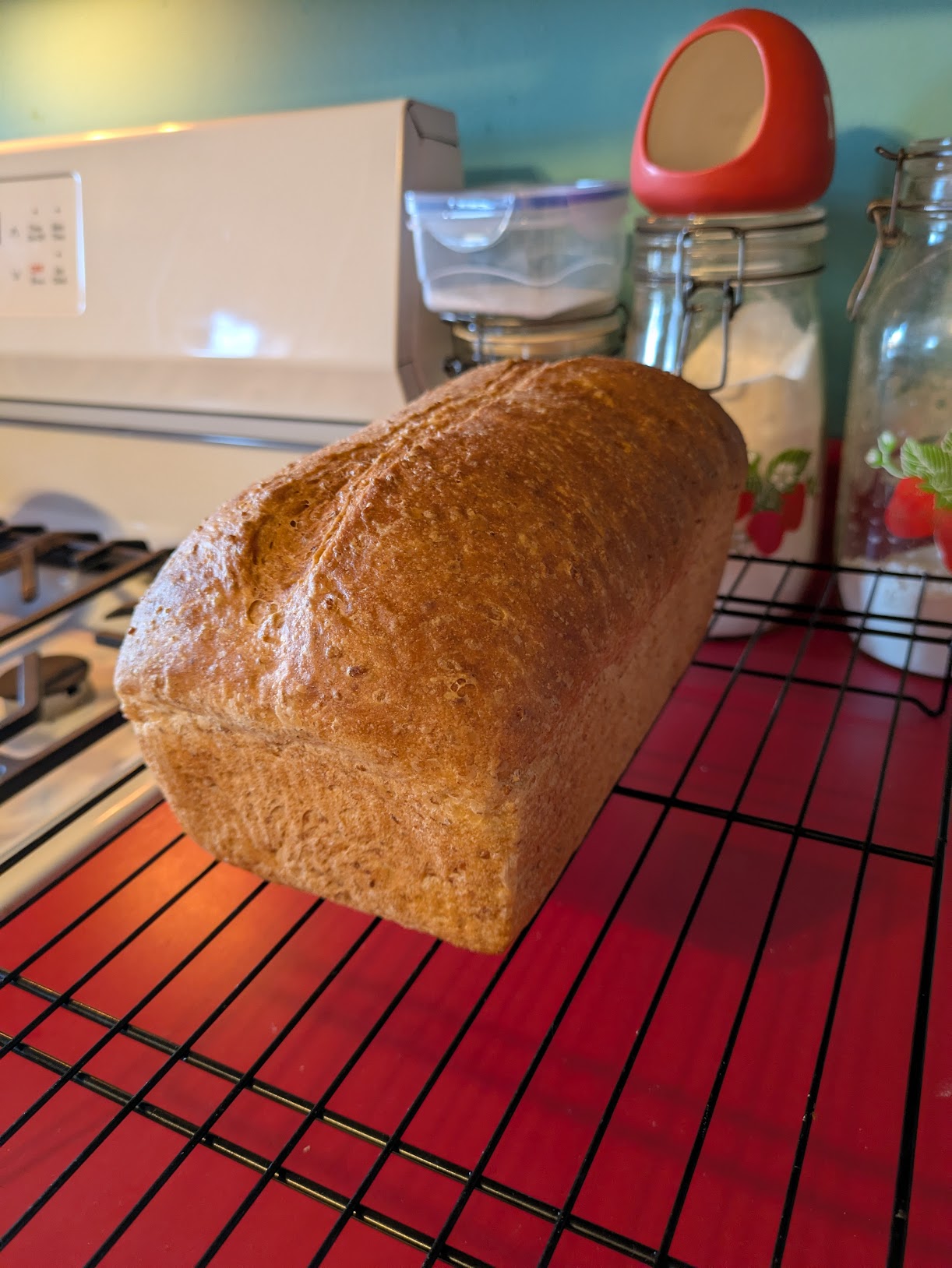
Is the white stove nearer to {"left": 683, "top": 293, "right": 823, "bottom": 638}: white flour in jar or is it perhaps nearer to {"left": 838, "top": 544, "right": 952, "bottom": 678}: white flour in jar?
{"left": 683, "top": 293, "right": 823, "bottom": 638}: white flour in jar

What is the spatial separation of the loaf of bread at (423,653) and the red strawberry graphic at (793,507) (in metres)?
0.31

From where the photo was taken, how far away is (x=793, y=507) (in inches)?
42.4

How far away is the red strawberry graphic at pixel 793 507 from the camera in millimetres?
1069

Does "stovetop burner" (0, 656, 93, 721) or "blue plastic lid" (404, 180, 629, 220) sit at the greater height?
"blue plastic lid" (404, 180, 629, 220)

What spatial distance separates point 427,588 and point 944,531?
2.10 ft

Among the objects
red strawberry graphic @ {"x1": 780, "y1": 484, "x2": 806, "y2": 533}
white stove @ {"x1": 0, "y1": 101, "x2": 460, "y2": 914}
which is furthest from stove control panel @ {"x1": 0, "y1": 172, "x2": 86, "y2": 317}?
red strawberry graphic @ {"x1": 780, "y1": 484, "x2": 806, "y2": 533}

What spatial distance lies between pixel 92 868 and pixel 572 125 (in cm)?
102

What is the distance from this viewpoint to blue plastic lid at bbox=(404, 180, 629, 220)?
976mm

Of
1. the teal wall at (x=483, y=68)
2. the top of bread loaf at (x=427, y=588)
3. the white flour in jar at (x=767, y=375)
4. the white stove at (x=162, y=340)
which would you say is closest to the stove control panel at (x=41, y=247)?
the white stove at (x=162, y=340)

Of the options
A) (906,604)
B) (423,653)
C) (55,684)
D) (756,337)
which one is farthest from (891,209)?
(55,684)

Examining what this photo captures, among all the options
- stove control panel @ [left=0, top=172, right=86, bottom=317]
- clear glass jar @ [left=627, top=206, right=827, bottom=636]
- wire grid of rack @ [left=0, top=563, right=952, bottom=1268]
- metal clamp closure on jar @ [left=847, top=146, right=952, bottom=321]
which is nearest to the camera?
wire grid of rack @ [left=0, top=563, right=952, bottom=1268]

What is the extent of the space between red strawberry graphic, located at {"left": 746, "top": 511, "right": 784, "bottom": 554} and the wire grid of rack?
0.24 metres

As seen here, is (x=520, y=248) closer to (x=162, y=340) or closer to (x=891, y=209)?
(x=891, y=209)

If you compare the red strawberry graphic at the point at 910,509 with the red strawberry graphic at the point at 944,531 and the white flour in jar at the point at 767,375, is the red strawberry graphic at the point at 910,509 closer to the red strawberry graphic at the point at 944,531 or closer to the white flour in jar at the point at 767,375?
the red strawberry graphic at the point at 944,531
